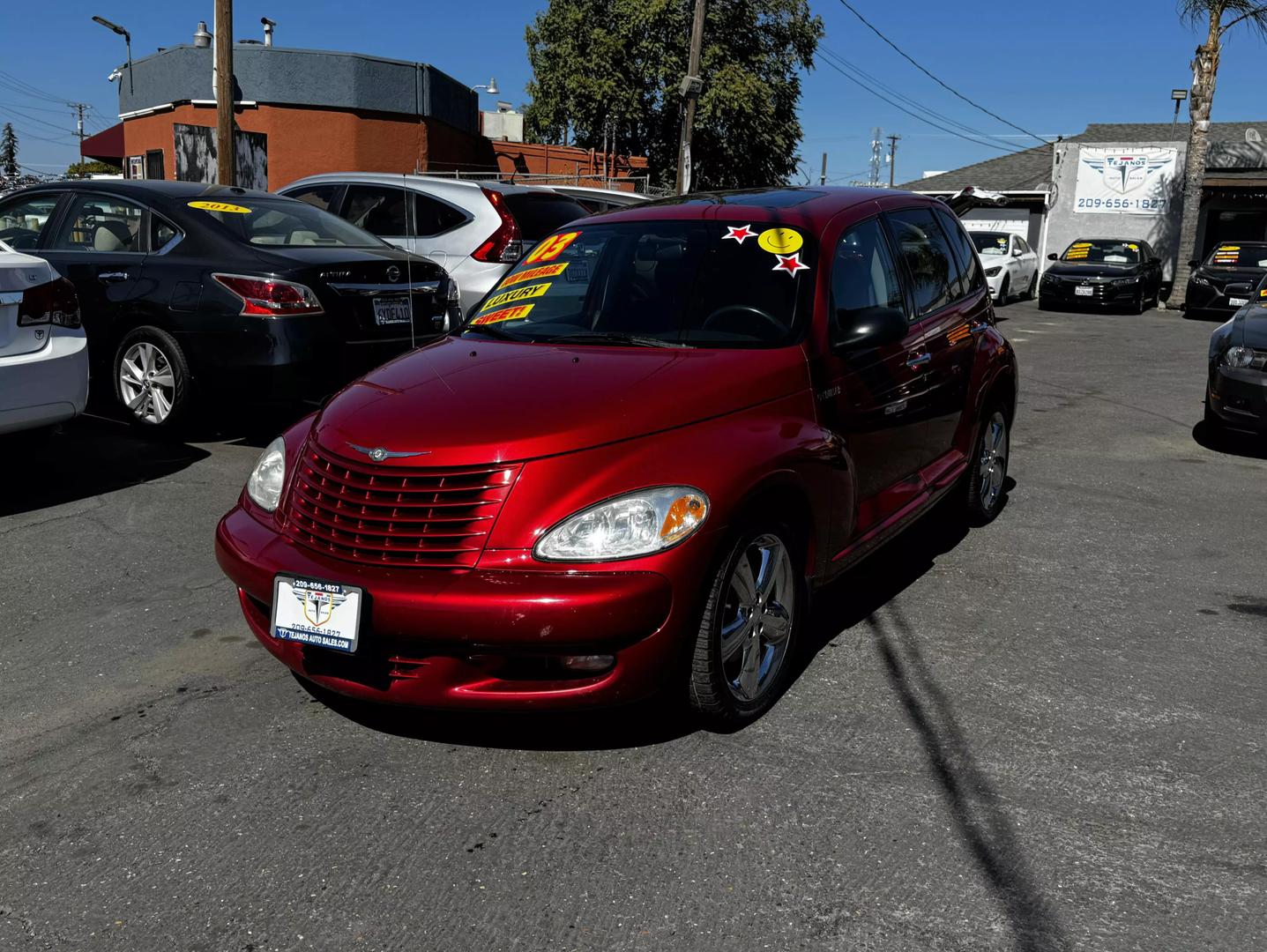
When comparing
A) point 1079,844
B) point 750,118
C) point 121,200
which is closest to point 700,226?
point 1079,844

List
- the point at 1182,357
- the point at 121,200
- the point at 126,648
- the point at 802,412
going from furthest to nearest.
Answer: the point at 1182,357
the point at 121,200
the point at 126,648
the point at 802,412

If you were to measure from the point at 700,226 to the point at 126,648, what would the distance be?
272 centimetres

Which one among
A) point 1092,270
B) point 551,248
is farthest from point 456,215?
point 1092,270

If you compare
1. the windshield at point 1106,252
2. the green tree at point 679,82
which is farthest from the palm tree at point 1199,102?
the green tree at point 679,82

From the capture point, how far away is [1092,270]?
22.1m

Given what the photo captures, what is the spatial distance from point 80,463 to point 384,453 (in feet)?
14.6

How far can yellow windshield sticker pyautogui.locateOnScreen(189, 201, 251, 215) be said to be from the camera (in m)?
7.50

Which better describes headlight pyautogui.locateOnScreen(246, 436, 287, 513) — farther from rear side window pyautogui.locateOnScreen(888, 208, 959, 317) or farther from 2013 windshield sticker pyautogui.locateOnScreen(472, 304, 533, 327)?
rear side window pyautogui.locateOnScreen(888, 208, 959, 317)

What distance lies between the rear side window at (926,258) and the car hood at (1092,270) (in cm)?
1769

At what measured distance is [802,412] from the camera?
12.9 feet

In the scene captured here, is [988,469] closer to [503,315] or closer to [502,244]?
[503,315]

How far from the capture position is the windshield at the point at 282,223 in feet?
24.5

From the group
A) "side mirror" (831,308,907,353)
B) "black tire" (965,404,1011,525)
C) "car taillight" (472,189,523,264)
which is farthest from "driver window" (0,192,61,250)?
"black tire" (965,404,1011,525)

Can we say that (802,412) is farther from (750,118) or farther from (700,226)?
(750,118)
